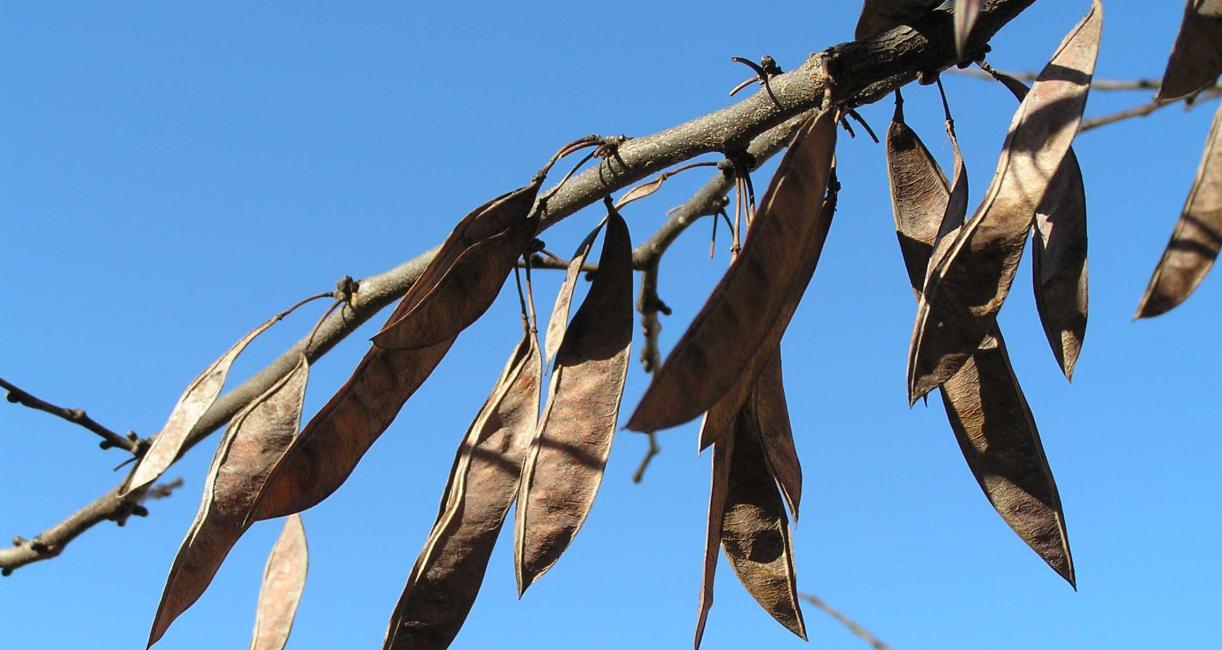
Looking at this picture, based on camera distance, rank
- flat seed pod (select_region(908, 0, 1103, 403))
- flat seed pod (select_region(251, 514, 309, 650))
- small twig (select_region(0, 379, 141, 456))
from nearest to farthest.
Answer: flat seed pod (select_region(908, 0, 1103, 403))
flat seed pod (select_region(251, 514, 309, 650))
small twig (select_region(0, 379, 141, 456))

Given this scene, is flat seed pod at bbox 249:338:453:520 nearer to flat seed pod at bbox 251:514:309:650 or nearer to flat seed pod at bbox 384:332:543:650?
flat seed pod at bbox 384:332:543:650

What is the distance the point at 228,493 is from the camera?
6.51 feet

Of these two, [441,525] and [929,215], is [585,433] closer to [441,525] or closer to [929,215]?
[441,525]

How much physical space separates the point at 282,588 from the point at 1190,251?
1916 mm

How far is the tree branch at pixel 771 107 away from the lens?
162 cm

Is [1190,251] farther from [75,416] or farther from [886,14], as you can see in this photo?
[75,416]

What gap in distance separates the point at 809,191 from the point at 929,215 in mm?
414

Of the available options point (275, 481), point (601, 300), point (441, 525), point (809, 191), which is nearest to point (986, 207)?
point (809, 191)

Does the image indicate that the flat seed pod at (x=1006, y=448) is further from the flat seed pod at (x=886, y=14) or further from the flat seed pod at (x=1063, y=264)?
the flat seed pod at (x=886, y=14)

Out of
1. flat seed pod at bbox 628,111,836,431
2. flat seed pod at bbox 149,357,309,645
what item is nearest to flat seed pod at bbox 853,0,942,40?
flat seed pod at bbox 628,111,836,431

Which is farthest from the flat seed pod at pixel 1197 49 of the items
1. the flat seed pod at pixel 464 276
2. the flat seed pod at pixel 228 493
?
the flat seed pod at pixel 228 493

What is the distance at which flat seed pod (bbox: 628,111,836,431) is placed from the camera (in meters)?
1.22

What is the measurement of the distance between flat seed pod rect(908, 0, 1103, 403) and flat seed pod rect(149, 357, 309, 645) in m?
1.09

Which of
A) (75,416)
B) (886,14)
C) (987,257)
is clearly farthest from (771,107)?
(75,416)
